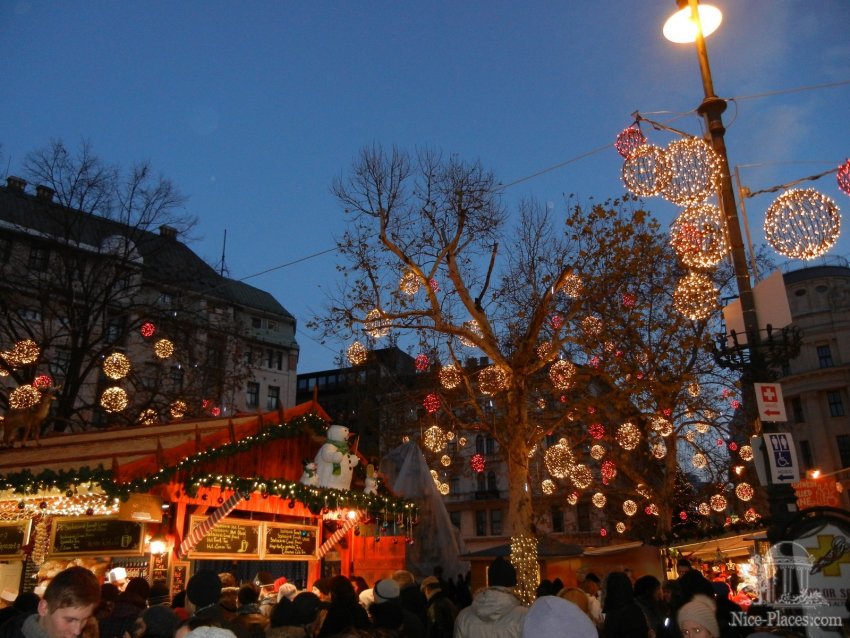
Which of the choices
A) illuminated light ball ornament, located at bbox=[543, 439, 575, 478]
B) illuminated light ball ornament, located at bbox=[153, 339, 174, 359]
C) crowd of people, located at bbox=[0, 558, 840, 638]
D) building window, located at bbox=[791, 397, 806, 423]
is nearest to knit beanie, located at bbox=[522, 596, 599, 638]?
crowd of people, located at bbox=[0, 558, 840, 638]

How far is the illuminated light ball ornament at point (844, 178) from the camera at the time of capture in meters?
7.12

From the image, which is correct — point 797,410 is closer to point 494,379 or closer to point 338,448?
point 494,379

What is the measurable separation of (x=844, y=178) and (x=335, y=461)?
27.7 ft

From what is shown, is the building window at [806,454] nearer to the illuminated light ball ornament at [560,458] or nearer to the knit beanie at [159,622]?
the illuminated light ball ornament at [560,458]

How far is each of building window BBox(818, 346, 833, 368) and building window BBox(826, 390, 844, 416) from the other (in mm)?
1989

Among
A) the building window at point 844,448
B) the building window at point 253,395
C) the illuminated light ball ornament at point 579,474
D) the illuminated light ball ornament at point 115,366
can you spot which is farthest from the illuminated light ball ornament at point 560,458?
the building window at point 253,395

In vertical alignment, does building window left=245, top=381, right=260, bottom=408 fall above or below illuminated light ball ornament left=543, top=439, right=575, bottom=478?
above

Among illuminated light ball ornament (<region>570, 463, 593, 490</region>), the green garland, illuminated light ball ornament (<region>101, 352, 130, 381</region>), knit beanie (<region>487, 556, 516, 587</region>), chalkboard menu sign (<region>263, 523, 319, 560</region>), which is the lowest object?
knit beanie (<region>487, 556, 516, 587</region>)

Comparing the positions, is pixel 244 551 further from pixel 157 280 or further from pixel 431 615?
pixel 157 280

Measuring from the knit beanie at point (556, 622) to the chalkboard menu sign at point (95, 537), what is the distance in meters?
7.12

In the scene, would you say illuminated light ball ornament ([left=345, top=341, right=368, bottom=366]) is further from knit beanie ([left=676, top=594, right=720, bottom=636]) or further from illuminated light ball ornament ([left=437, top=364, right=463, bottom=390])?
knit beanie ([left=676, top=594, right=720, bottom=636])

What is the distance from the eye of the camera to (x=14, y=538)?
34.1 feet

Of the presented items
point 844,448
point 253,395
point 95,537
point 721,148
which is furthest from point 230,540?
point 844,448

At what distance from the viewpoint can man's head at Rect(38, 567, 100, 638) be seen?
11.4 ft
